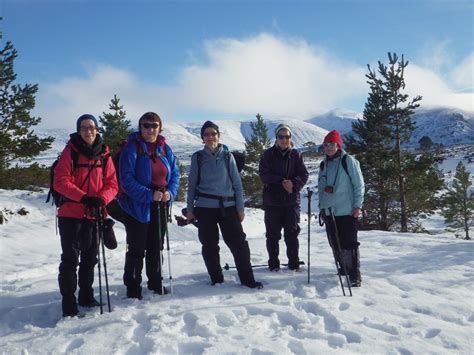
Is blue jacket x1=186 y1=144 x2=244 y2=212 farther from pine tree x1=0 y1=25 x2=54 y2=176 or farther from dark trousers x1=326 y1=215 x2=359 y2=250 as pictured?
pine tree x1=0 y1=25 x2=54 y2=176

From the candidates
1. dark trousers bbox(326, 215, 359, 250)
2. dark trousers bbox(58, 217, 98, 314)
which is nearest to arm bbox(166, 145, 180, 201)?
dark trousers bbox(58, 217, 98, 314)

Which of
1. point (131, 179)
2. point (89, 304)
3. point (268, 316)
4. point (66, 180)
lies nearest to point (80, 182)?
point (66, 180)

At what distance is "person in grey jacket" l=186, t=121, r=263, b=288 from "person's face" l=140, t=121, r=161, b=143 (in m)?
0.70

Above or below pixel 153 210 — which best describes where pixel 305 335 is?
below

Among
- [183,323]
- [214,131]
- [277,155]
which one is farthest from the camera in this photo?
[277,155]

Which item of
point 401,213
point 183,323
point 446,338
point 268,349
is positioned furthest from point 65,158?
point 401,213

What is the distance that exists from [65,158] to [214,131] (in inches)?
81.5

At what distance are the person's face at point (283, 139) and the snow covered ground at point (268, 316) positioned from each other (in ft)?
7.51

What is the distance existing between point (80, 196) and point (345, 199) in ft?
12.8

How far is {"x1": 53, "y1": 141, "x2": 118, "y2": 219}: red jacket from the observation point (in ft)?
13.9

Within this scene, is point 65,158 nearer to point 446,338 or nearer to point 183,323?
point 183,323

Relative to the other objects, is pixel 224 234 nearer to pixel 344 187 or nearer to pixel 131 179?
pixel 131 179

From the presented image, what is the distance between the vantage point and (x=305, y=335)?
395 cm

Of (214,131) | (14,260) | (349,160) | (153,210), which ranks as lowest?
(14,260)
